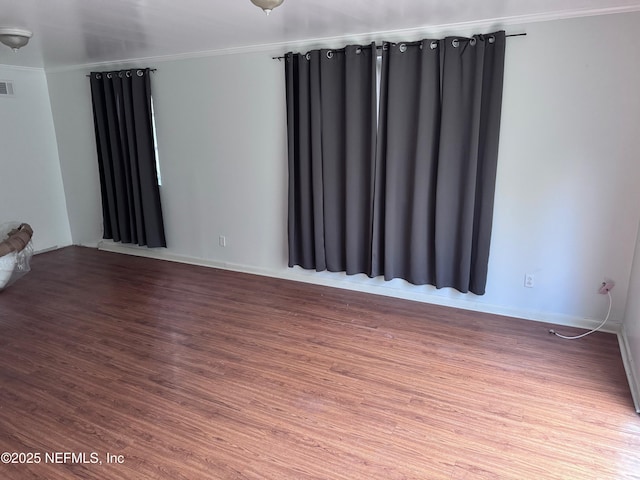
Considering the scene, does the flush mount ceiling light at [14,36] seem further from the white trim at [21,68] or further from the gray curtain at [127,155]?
the white trim at [21,68]

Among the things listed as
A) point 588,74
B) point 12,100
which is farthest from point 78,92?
point 588,74

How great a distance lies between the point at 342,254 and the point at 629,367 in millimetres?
2259

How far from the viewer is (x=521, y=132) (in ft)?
10.5

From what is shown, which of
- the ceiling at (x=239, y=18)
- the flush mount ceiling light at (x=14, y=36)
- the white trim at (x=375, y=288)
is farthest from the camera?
the white trim at (x=375, y=288)

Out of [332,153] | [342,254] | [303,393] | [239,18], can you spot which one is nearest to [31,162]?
[239,18]

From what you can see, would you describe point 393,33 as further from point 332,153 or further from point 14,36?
point 14,36

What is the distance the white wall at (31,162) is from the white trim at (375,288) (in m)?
1.07

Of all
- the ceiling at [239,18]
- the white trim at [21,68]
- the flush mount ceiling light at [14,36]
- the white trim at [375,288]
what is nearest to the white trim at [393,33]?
the ceiling at [239,18]

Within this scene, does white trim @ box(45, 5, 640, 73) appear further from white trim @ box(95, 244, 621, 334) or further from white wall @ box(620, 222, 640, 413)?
white trim @ box(95, 244, 621, 334)

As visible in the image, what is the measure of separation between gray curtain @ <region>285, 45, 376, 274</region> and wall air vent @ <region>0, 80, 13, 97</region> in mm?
3479

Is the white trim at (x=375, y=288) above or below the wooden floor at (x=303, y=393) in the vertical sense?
above

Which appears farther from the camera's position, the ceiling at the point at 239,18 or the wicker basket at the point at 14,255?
the wicker basket at the point at 14,255

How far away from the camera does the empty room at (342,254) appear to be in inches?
85.4

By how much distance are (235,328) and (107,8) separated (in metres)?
2.32
